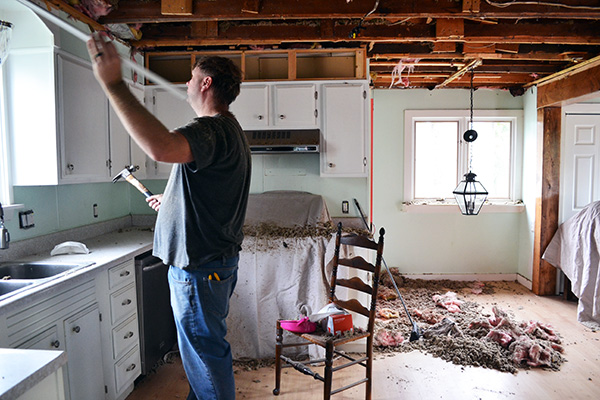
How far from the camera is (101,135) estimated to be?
2848mm

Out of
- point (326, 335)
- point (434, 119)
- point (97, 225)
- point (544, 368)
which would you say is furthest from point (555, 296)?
point (97, 225)

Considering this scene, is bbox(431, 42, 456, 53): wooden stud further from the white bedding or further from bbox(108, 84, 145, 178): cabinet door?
bbox(108, 84, 145, 178): cabinet door

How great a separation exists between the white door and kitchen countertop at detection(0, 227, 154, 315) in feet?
14.3

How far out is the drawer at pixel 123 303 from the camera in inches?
92.8

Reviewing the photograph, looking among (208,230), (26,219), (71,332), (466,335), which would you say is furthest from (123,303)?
(466,335)

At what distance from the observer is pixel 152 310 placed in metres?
2.80

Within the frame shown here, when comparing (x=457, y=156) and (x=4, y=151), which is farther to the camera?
(x=457, y=156)

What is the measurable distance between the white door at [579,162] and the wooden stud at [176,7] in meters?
4.15

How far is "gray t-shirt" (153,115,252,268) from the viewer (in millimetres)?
1544

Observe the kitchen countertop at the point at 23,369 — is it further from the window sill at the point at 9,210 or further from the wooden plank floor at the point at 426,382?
the wooden plank floor at the point at 426,382

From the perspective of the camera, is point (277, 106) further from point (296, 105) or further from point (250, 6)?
point (250, 6)

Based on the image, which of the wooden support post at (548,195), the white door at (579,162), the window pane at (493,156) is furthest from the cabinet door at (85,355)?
the white door at (579,162)

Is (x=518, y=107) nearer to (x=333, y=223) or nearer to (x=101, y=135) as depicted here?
(x=333, y=223)

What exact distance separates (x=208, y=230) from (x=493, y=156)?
15.1ft
